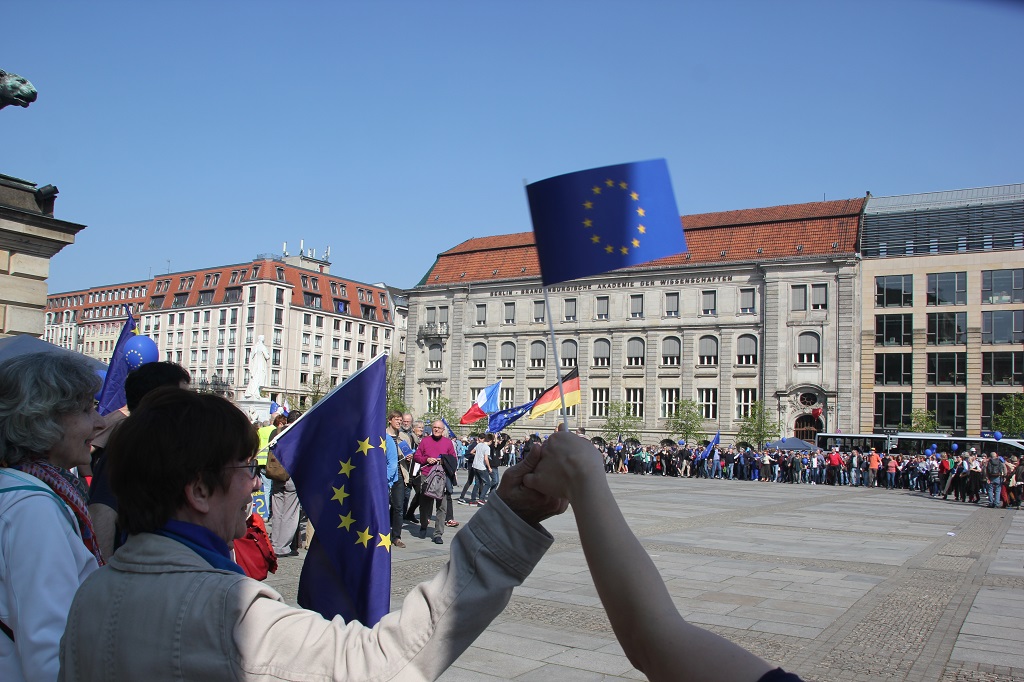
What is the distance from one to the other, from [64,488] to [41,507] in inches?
10.8

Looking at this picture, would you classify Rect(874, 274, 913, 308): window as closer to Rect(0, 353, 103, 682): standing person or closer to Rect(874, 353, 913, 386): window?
Rect(874, 353, 913, 386): window

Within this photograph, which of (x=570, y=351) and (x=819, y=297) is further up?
(x=819, y=297)

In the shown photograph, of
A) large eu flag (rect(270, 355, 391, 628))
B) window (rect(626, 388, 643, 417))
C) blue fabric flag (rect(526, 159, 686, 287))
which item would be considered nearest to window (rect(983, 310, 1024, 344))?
window (rect(626, 388, 643, 417))

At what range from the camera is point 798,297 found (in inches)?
2335

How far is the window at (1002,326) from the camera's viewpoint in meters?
56.0

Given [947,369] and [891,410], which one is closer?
[947,369]

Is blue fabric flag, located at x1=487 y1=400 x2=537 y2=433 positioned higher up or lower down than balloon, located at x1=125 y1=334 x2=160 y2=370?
lower down

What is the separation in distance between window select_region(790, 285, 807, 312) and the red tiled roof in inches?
90.2

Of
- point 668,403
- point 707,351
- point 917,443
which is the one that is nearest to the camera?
point 917,443

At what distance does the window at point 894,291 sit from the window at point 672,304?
544 inches

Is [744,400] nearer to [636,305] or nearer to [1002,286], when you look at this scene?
[636,305]

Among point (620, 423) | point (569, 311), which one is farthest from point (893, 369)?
point (569, 311)

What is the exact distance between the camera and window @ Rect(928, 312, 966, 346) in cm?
5741

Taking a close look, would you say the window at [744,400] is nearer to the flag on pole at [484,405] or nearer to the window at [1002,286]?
the window at [1002,286]
